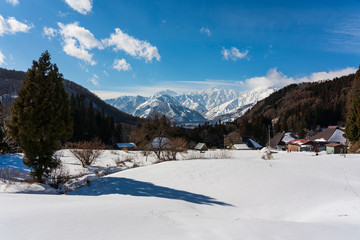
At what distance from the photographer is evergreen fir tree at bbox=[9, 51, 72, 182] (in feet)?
37.9

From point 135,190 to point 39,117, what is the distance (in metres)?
7.19

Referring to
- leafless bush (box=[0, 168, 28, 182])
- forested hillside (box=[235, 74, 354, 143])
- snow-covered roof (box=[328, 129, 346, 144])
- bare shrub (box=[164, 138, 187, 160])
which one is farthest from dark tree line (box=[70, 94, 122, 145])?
snow-covered roof (box=[328, 129, 346, 144])

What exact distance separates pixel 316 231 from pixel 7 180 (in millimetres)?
15027

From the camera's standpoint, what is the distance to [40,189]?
10.9 m

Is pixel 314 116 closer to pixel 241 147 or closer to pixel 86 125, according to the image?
pixel 241 147

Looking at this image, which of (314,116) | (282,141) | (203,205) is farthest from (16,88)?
(314,116)

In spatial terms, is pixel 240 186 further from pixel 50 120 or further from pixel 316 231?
pixel 50 120

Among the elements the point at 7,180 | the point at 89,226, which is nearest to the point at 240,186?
the point at 89,226

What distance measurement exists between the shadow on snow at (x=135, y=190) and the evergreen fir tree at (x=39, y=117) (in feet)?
10.3

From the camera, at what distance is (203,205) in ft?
28.0

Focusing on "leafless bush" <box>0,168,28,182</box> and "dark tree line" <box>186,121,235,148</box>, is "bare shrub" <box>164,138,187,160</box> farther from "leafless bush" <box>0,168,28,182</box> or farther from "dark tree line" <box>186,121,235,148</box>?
"dark tree line" <box>186,121,235,148</box>

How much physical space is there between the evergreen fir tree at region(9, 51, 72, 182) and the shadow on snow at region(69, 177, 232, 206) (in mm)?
3125

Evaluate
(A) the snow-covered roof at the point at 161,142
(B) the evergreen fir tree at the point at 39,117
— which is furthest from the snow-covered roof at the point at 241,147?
(B) the evergreen fir tree at the point at 39,117

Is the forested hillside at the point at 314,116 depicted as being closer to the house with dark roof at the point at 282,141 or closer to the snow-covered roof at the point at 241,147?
the house with dark roof at the point at 282,141
